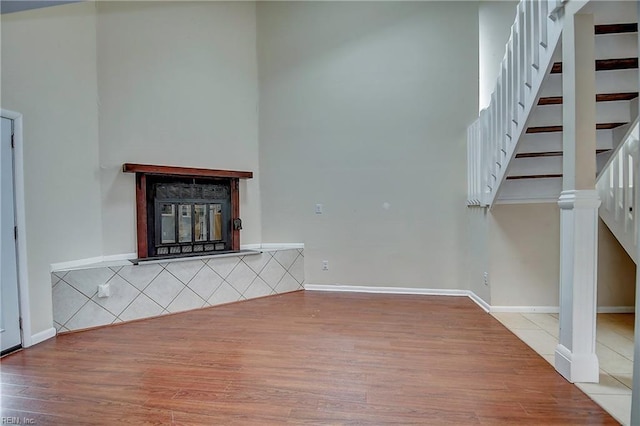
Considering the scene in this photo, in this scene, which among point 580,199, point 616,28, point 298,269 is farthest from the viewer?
point 298,269

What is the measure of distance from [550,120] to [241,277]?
3.42 meters

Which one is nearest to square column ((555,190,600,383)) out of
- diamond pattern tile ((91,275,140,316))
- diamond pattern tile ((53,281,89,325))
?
diamond pattern tile ((91,275,140,316))

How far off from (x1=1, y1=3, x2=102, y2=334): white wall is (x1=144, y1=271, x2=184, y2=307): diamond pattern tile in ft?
2.07

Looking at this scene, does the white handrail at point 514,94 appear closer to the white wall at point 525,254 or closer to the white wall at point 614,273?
the white wall at point 525,254

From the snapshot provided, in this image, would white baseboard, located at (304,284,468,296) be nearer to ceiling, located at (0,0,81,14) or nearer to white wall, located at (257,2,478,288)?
white wall, located at (257,2,478,288)

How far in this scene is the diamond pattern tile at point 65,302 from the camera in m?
3.01

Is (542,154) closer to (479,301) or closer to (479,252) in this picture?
(479,252)

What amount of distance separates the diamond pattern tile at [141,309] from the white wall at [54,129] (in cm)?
60

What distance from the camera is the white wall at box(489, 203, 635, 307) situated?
3.39 meters

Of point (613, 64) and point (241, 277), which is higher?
point (613, 64)

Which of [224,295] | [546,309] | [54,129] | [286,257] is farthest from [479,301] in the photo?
[54,129]

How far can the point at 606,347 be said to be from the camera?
2600 millimetres

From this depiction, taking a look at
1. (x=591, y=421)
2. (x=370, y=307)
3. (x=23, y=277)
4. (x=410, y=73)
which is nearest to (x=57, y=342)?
(x=23, y=277)

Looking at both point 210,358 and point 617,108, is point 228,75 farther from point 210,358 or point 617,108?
point 617,108
